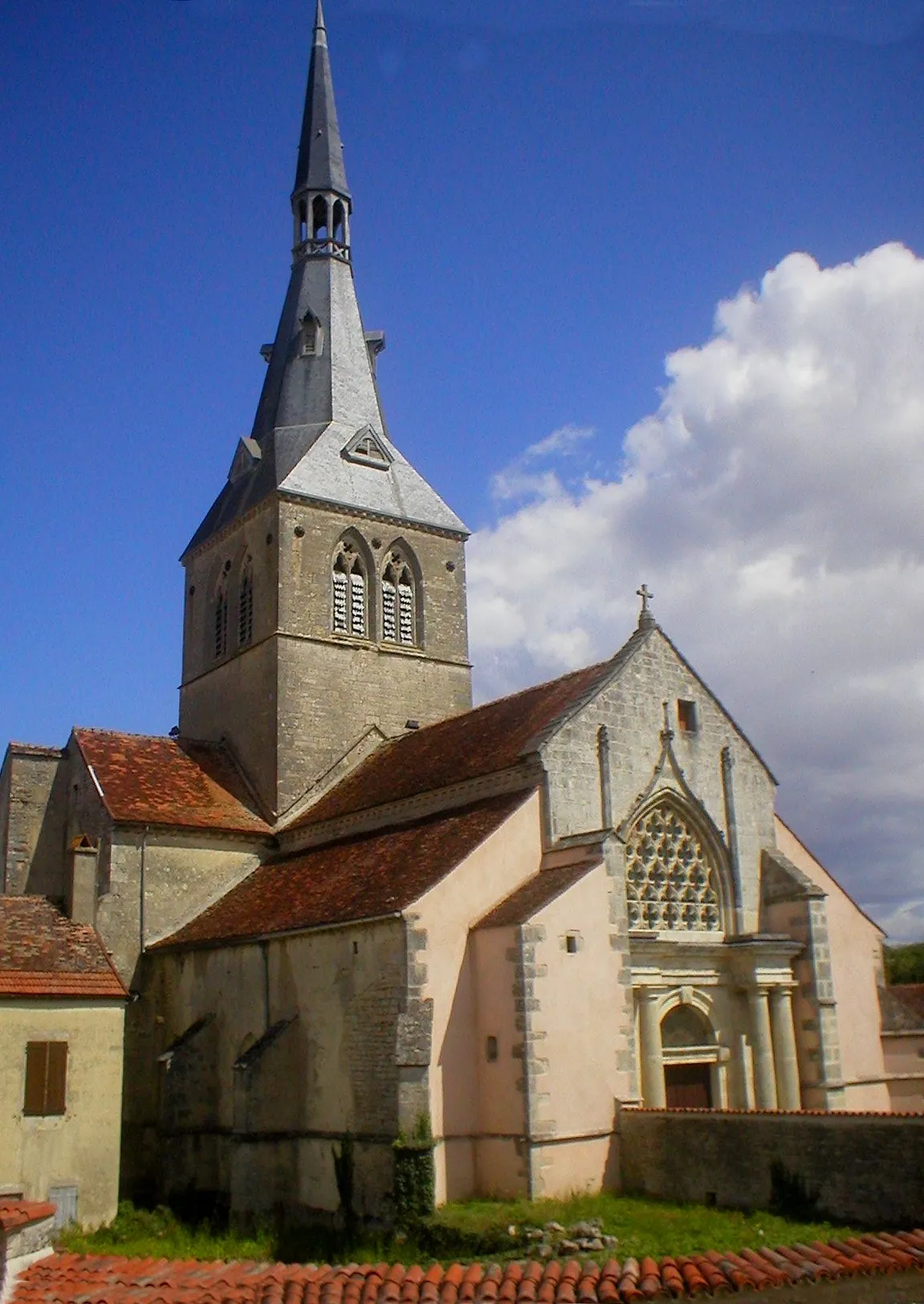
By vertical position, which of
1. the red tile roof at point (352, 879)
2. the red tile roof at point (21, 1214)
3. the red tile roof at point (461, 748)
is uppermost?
the red tile roof at point (461, 748)

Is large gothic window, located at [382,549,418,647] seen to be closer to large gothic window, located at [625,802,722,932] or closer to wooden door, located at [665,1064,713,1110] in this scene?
large gothic window, located at [625,802,722,932]

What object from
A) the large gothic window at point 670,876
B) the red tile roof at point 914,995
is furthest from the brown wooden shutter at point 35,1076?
the red tile roof at point 914,995

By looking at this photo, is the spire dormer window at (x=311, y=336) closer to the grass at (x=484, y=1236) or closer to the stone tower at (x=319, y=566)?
the stone tower at (x=319, y=566)

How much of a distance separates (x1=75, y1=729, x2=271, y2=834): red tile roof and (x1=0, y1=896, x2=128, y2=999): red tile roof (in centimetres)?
253

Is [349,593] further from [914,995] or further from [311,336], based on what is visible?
[914,995]

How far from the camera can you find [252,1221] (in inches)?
754

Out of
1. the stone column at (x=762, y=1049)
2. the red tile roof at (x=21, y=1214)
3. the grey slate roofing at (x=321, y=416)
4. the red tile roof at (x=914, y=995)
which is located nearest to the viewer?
the red tile roof at (x=21, y=1214)

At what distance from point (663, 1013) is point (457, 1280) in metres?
9.73

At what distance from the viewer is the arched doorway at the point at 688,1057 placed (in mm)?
20359

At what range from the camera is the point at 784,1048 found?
21.2 m

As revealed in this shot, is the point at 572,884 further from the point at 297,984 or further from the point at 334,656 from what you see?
the point at 334,656

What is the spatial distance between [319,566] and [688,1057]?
46.8ft

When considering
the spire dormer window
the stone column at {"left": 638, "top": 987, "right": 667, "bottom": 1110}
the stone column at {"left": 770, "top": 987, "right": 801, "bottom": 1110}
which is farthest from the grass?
the spire dormer window

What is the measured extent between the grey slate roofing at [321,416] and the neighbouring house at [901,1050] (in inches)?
598
